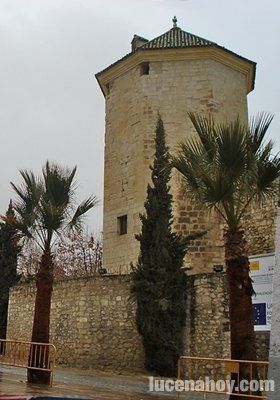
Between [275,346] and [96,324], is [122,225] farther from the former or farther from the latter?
[275,346]

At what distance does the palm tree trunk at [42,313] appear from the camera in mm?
10754

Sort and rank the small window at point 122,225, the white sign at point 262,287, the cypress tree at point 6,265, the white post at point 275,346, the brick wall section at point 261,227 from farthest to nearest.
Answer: the cypress tree at point 6,265 < the small window at point 122,225 < the brick wall section at point 261,227 < the white sign at point 262,287 < the white post at point 275,346

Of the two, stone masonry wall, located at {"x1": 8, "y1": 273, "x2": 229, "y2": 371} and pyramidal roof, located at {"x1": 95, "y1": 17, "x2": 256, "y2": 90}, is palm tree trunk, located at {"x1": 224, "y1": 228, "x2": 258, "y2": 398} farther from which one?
pyramidal roof, located at {"x1": 95, "y1": 17, "x2": 256, "y2": 90}

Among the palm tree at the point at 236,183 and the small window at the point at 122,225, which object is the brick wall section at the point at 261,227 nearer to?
the small window at the point at 122,225

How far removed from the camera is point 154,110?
1997 cm

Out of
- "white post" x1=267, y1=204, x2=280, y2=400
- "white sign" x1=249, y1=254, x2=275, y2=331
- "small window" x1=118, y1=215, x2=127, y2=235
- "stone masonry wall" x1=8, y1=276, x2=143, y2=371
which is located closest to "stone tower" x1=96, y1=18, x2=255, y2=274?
"small window" x1=118, y1=215, x2=127, y2=235

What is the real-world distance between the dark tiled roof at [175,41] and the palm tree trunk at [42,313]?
12.4m

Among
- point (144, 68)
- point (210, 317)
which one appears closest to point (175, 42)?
point (144, 68)

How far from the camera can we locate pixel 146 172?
19328 millimetres

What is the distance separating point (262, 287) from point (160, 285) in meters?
3.69

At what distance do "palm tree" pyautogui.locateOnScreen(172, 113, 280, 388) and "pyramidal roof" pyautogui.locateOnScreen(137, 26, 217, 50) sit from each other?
13215 millimetres

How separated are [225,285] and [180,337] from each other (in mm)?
2279

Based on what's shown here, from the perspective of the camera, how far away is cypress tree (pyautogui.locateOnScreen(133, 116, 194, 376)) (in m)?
14.2

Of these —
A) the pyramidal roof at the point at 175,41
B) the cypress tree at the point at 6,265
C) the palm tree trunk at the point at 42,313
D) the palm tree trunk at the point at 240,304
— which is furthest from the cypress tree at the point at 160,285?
the cypress tree at the point at 6,265
